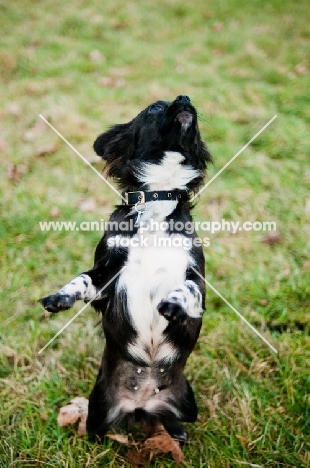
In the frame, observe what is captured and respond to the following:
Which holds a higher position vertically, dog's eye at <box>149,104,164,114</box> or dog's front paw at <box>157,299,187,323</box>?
dog's eye at <box>149,104,164,114</box>

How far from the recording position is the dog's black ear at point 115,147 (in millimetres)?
2581

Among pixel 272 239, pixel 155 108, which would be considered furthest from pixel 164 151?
pixel 272 239

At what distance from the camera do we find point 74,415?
257 cm

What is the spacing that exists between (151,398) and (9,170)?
3074 mm

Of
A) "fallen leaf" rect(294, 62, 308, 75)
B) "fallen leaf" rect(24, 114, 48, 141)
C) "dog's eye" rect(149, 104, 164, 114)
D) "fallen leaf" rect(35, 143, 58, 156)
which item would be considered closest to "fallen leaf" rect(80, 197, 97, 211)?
"fallen leaf" rect(35, 143, 58, 156)

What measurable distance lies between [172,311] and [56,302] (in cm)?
Answer: 54

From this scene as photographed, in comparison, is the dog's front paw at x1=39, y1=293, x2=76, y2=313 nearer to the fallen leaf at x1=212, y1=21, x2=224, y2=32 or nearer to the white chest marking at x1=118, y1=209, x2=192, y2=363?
the white chest marking at x1=118, y1=209, x2=192, y2=363

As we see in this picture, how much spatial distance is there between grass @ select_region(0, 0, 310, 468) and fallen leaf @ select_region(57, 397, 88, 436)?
0.05 metres

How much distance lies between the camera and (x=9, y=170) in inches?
186

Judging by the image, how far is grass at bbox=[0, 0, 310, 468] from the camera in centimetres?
256

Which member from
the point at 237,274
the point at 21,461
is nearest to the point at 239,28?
the point at 237,274

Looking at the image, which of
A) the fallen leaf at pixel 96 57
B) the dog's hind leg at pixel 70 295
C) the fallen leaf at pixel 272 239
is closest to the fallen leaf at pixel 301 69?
the fallen leaf at pixel 96 57

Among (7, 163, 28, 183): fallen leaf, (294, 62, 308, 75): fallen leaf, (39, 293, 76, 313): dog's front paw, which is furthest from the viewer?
(294, 62, 308, 75): fallen leaf

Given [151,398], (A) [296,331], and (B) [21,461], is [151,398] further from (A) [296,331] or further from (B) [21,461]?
(A) [296,331]
